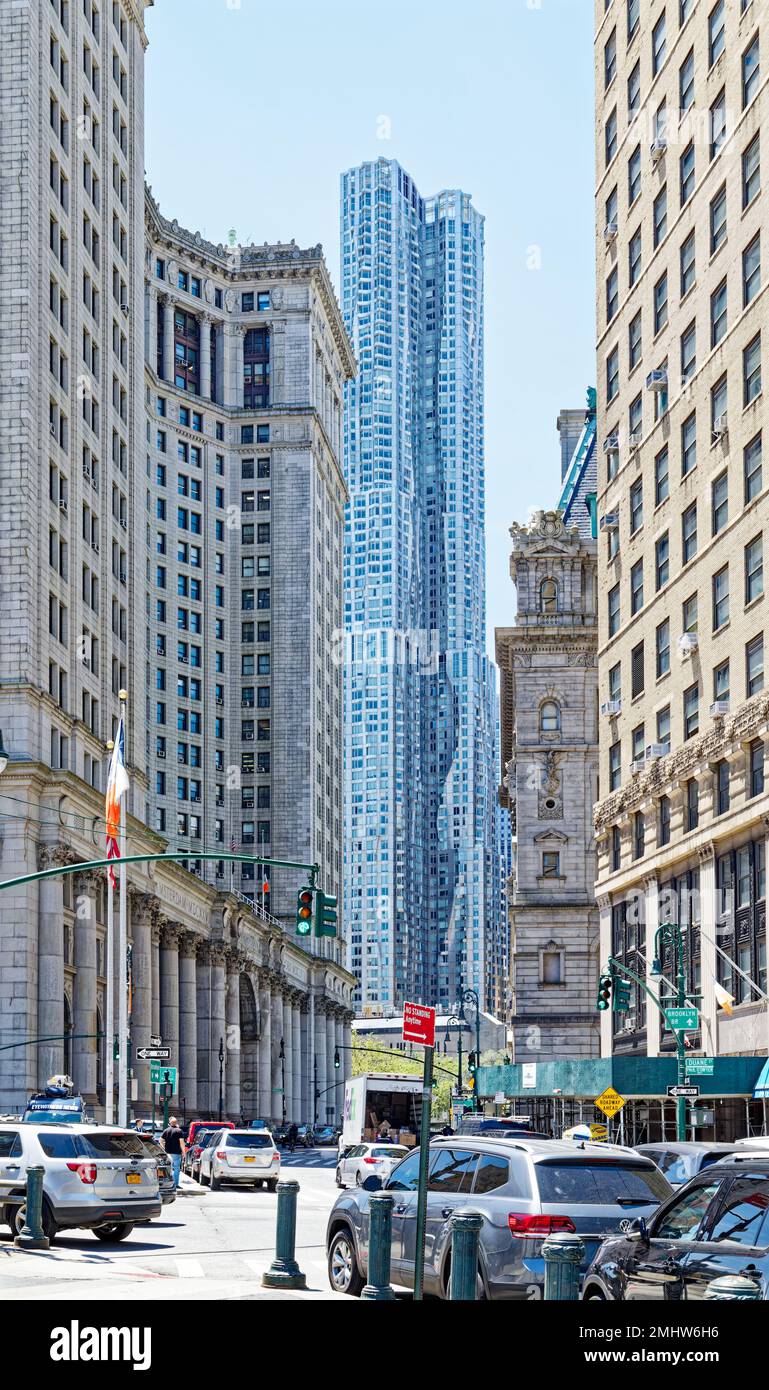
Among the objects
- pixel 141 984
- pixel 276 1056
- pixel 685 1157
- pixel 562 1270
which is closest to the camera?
pixel 562 1270

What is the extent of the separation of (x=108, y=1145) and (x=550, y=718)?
66.5 meters

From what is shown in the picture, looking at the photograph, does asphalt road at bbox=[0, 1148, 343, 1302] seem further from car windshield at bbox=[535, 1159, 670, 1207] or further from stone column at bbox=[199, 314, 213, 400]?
stone column at bbox=[199, 314, 213, 400]

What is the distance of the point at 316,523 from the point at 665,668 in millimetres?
85395

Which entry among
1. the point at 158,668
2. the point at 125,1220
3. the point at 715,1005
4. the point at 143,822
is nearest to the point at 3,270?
the point at 143,822

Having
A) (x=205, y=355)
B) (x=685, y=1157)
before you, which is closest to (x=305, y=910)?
(x=685, y=1157)

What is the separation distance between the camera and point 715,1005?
50.7 meters

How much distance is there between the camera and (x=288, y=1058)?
12200 cm

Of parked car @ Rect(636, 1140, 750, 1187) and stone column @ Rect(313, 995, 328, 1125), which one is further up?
parked car @ Rect(636, 1140, 750, 1187)

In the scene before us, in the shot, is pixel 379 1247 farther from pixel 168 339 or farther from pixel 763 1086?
pixel 168 339

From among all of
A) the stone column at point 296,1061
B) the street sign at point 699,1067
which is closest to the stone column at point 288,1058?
the stone column at point 296,1061

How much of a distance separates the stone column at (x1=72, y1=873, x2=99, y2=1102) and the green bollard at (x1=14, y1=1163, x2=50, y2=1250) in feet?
124

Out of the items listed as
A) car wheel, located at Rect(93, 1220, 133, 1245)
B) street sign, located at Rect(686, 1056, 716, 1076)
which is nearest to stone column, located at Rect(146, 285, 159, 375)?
street sign, located at Rect(686, 1056, 716, 1076)

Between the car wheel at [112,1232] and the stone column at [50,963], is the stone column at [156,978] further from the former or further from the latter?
the car wheel at [112,1232]

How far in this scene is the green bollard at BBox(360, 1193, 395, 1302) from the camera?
17.0 m
